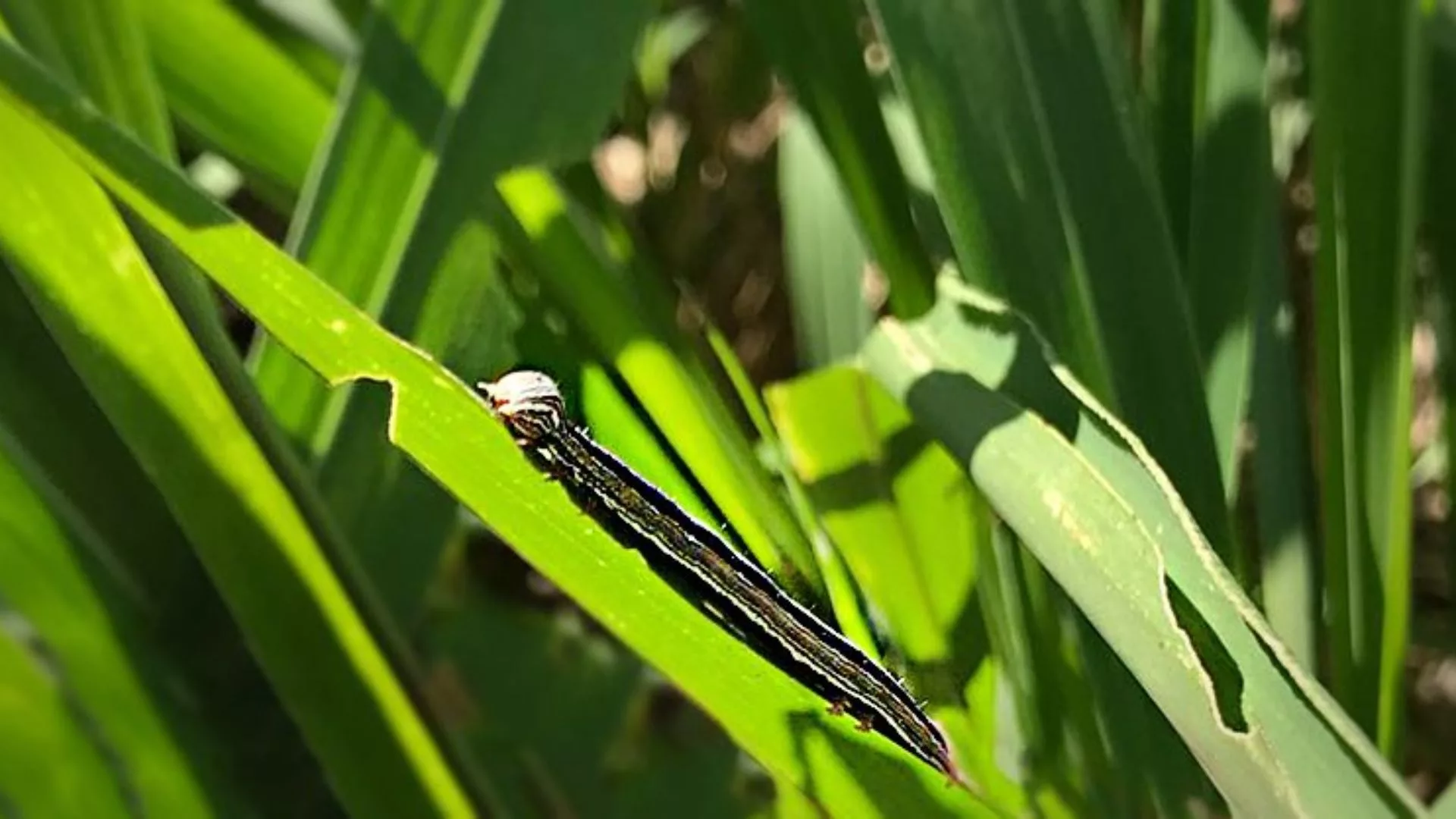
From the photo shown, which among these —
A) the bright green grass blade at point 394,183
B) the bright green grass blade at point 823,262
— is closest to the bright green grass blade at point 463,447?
the bright green grass blade at point 394,183

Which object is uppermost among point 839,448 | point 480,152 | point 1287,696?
point 480,152

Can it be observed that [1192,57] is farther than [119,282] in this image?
Yes

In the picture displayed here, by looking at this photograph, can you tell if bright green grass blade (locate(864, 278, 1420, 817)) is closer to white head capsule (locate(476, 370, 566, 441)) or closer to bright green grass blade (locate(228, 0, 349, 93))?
white head capsule (locate(476, 370, 566, 441))

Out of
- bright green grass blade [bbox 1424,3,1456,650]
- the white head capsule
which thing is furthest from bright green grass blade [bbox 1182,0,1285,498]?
the white head capsule

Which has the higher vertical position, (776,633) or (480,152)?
(480,152)

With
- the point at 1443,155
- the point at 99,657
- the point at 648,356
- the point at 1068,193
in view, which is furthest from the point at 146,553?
the point at 1443,155

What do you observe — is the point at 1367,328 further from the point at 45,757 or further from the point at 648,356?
the point at 45,757

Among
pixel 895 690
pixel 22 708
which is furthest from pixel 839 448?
pixel 22 708

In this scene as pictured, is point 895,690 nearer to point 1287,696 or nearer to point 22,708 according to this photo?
point 1287,696
